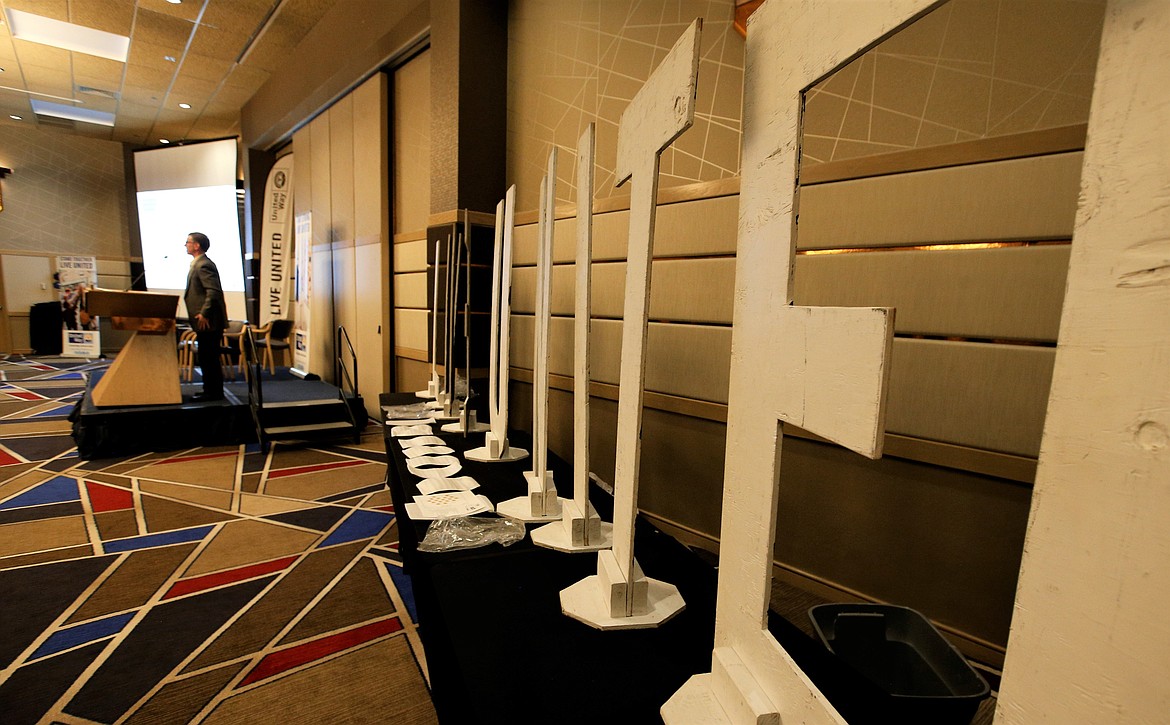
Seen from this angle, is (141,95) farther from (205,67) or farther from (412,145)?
(412,145)

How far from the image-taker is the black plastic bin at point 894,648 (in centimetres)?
145

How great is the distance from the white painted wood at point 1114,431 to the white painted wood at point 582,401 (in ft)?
2.80

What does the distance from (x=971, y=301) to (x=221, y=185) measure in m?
8.85

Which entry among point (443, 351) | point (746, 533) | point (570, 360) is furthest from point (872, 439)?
point (443, 351)

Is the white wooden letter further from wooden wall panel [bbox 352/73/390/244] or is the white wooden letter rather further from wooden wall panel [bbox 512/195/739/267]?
wooden wall panel [bbox 352/73/390/244]

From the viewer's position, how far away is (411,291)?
4.52 m

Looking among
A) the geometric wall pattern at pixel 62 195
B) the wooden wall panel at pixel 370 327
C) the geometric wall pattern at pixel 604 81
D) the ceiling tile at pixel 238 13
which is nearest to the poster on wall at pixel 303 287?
the wooden wall panel at pixel 370 327

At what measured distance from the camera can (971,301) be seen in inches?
65.9

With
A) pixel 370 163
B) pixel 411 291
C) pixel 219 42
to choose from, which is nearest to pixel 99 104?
pixel 219 42

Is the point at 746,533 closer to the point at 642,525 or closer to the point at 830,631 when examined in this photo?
the point at 642,525

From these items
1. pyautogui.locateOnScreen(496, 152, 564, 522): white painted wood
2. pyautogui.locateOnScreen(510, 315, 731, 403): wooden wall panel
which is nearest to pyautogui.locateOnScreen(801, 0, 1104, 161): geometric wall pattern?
pyautogui.locateOnScreen(510, 315, 731, 403): wooden wall panel

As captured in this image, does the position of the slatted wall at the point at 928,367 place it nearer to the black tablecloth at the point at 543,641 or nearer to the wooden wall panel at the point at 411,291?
the black tablecloth at the point at 543,641

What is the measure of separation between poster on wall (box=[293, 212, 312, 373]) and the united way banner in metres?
0.82

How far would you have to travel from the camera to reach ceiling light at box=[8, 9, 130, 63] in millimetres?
5555
